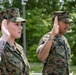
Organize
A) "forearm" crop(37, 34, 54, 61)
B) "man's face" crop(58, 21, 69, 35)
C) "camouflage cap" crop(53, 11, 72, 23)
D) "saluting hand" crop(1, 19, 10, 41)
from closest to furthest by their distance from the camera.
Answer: "saluting hand" crop(1, 19, 10, 41) < "forearm" crop(37, 34, 54, 61) < "man's face" crop(58, 21, 69, 35) < "camouflage cap" crop(53, 11, 72, 23)

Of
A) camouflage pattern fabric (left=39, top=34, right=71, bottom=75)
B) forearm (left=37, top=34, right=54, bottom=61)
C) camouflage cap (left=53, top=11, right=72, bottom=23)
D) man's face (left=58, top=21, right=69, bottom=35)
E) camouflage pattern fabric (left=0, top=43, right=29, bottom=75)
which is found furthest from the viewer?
camouflage cap (left=53, top=11, right=72, bottom=23)

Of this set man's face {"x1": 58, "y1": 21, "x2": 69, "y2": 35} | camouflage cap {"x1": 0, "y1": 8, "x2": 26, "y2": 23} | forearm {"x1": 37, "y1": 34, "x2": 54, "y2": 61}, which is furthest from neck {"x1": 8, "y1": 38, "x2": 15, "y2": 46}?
man's face {"x1": 58, "y1": 21, "x2": 69, "y2": 35}

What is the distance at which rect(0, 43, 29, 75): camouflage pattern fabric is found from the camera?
3.86 m

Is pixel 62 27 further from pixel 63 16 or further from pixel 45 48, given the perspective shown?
pixel 45 48

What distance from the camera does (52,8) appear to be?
20.5 metres

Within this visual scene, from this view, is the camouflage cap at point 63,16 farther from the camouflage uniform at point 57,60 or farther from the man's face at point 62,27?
the camouflage uniform at point 57,60

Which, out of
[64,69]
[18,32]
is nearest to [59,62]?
[64,69]

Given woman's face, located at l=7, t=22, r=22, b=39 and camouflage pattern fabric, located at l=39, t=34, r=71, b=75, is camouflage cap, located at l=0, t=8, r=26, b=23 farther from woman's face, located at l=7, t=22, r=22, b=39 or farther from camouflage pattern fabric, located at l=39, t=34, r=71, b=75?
camouflage pattern fabric, located at l=39, t=34, r=71, b=75

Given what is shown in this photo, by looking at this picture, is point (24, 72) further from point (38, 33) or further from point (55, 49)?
point (38, 33)

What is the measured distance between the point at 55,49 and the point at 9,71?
119cm

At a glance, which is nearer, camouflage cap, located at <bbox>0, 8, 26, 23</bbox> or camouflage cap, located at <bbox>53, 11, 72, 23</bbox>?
camouflage cap, located at <bbox>0, 8, 26, 23</bbox>

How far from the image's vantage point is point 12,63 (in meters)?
3.90

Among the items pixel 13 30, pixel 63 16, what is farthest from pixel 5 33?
pixel 63 16

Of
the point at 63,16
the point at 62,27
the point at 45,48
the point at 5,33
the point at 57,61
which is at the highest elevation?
the point at 5,33
